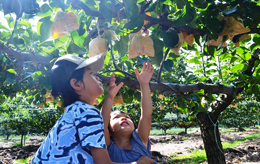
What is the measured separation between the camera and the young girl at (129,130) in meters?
1.26

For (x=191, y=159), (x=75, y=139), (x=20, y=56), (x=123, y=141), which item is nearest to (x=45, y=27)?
(x=75, y=139)

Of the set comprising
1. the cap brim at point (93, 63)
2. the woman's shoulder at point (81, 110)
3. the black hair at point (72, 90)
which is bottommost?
the woman's shoulder at point (81, 110)

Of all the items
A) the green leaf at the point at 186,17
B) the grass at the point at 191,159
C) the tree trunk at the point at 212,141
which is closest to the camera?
the green leaf at the point at 186,17

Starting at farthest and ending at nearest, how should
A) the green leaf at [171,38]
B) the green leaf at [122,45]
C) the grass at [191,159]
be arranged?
the grass at [191,159]
the green leaf at [122,45]
the green leaf at [171,38]

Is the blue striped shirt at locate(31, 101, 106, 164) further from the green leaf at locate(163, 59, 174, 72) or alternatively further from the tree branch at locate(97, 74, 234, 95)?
the tree branch at locate(97, 74, 234, 95)

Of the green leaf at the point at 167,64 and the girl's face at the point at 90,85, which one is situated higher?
the green leaf at the point at 167,64

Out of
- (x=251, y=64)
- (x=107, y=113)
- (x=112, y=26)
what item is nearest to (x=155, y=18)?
(x=112, y=26)

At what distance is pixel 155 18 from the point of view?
1037mm

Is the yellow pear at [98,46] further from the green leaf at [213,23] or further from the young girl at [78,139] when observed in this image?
the green leaf at [213,23]

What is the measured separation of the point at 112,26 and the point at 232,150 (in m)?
6.74

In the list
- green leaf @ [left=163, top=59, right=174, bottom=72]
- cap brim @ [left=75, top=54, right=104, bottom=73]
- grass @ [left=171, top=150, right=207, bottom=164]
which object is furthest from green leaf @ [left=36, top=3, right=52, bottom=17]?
grass @ [left=171, top=150, right=207, bottom=164]

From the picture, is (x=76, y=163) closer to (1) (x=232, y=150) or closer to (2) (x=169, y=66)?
(2) (x=169, y=66)

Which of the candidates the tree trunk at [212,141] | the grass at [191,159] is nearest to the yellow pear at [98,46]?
the tree trunk at [212,141]

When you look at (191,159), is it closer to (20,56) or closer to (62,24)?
(20,56)
